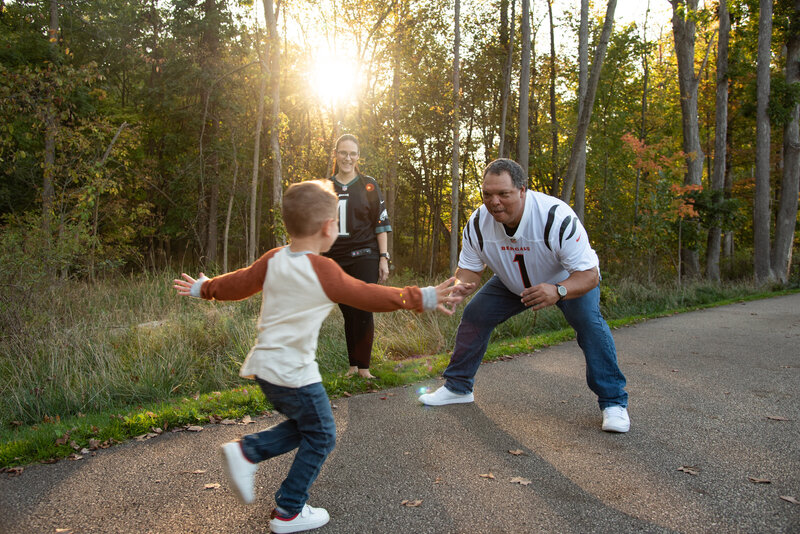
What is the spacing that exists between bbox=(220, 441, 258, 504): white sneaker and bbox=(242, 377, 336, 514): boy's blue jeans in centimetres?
4

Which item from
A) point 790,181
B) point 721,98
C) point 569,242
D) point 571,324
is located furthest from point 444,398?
point 721,98

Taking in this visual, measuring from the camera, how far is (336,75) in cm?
1794

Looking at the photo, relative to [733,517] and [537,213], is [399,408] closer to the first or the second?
[537,213]

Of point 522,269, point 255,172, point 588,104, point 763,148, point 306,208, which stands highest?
point 588,104

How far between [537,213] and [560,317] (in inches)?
250

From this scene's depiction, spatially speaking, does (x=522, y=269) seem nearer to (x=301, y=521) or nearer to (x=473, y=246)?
(x=473, y=246)

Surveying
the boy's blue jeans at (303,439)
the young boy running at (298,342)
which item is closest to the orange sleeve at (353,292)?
the young boy running at (298,342)

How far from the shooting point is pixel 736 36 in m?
21.4

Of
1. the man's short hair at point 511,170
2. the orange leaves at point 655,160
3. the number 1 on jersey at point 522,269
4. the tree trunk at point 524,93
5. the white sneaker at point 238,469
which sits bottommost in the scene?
the white sneaker at point 238,469

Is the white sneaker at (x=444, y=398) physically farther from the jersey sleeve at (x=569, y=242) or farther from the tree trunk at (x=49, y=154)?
the tree trunk at (x=49, y=154)

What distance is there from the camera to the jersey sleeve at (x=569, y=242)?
4.05 meters

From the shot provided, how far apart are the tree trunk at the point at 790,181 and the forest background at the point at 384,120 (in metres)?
0.06

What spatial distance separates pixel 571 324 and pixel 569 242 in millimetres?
697

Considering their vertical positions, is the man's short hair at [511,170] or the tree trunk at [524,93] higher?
the tree trunk at [524,93]
